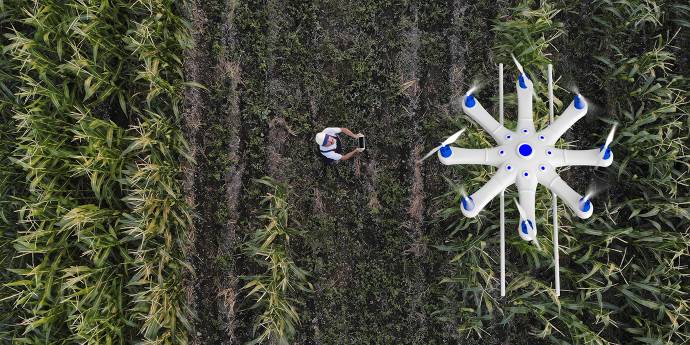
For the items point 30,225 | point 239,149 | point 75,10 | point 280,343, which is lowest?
point 280,343

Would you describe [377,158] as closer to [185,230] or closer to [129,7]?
[185,230]

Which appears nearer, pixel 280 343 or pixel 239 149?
pixel 280 343

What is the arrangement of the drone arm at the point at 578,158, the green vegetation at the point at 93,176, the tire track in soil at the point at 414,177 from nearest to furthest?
the drone arm at the point at 578,158
the green vegetation at the point at 93,176
the tire track in soil at the point at 414,177

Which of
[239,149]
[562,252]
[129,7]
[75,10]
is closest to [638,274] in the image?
[562,252]

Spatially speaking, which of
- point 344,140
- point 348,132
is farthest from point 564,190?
point 344,140

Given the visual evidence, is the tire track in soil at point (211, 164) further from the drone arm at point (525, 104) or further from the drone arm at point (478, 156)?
the drone arm at point (525, 104)

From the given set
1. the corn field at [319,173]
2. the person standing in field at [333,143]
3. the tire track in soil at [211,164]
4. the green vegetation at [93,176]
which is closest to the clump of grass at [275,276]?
the corn field at [319,173]

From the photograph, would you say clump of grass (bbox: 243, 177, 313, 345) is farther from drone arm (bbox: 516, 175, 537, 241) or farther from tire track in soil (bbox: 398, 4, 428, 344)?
drone arm (bbox: 516, 175, 537, 241)
